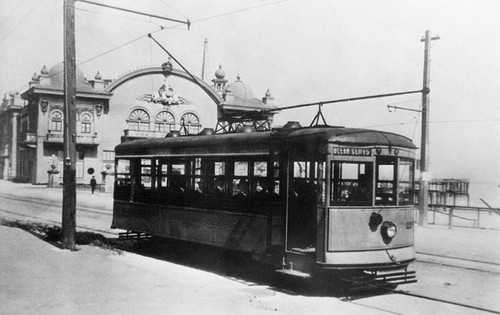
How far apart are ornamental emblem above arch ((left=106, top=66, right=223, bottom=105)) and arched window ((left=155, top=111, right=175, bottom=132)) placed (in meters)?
1.22

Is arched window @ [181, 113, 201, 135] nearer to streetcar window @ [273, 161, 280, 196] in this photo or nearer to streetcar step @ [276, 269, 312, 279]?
streetcar window @ [273, 161, 280, 196]

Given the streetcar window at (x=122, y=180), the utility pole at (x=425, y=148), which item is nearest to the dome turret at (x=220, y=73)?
the utility pole at (x=425, y=148)

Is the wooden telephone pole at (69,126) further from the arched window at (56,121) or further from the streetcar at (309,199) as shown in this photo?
the arched window at (56,121)

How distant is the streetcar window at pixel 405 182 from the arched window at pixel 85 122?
47147mm

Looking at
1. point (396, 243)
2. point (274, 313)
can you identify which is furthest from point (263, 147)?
point (274, 313)

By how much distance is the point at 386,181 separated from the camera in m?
9.61

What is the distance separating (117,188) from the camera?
48.2 ft

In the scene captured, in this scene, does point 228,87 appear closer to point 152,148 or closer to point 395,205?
point 152,148

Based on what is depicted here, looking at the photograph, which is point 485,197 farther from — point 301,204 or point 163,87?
point 301,204

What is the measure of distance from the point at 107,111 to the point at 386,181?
4745 cm

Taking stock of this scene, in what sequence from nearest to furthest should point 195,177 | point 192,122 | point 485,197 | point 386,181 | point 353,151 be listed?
point 353,151, point 386,181, point 195,177, point 485,197, point 192,122

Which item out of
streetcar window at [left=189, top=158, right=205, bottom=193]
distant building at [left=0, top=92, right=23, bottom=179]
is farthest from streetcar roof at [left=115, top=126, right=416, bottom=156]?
distant building at [left=0, top=92, right=23, bottom=179]

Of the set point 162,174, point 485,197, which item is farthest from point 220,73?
Answer: point 162,174

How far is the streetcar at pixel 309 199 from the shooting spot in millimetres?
8992
